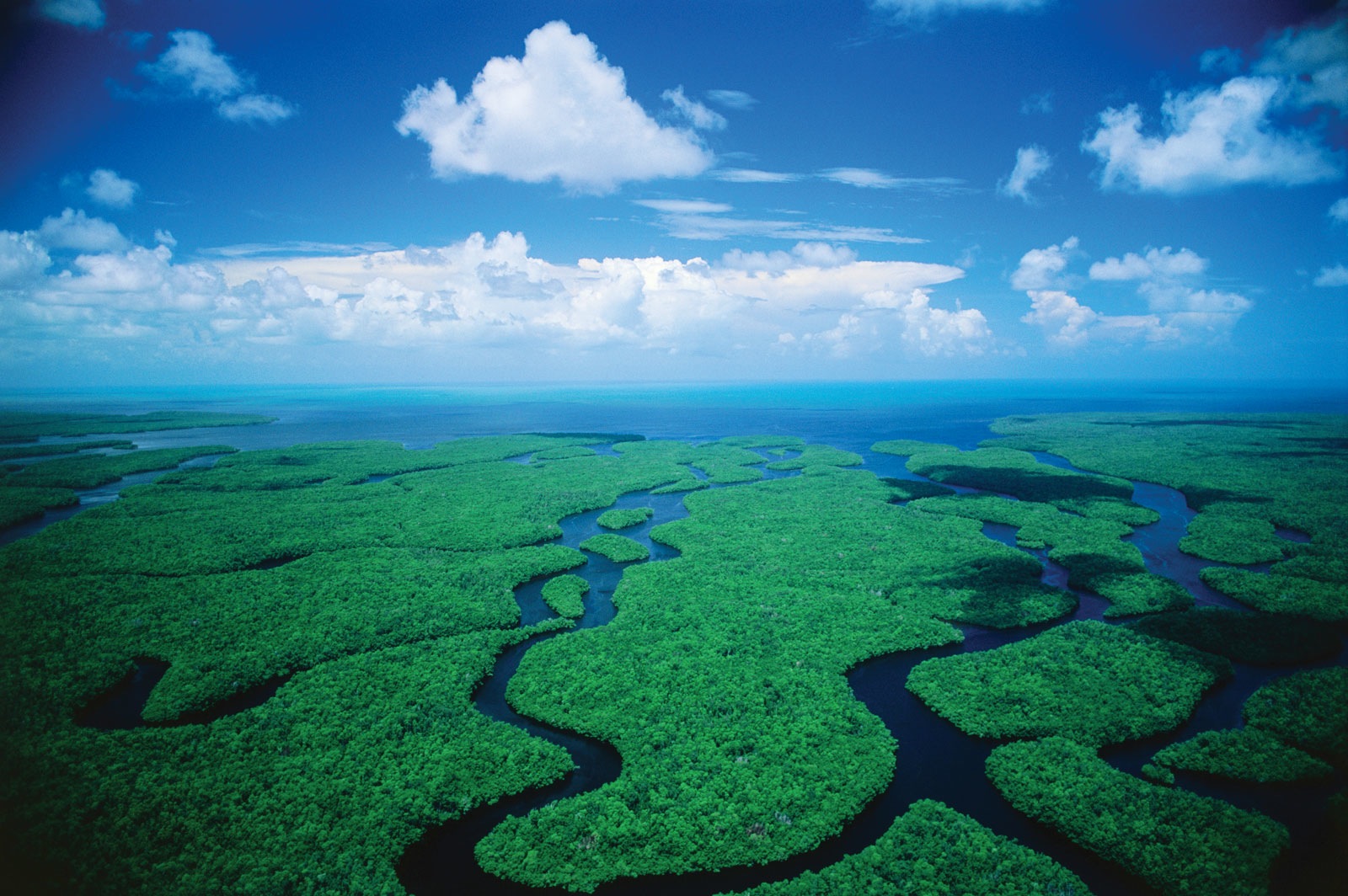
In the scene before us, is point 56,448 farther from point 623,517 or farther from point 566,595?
point 566,595

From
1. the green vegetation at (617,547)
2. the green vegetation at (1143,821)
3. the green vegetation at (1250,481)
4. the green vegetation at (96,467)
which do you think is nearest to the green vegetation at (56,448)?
the green vegetation at (96,467)

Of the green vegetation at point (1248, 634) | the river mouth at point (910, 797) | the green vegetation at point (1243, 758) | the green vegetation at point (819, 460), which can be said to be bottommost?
the river mouth at point (910, 797)

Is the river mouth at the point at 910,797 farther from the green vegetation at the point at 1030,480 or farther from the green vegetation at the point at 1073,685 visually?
the green vegetation at the point at 1030,480

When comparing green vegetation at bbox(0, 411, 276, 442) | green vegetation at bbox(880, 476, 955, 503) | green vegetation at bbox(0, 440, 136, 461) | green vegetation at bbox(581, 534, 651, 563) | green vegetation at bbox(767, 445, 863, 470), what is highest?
green vegetation at bbox(0, 411, 276, 442)

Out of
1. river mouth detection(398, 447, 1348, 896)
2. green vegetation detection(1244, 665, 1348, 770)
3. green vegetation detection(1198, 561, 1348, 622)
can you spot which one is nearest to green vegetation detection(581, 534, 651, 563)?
river mouth detection(398, 447, 1348, 896)

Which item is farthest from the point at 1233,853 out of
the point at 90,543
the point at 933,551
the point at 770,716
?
the point at 90,543

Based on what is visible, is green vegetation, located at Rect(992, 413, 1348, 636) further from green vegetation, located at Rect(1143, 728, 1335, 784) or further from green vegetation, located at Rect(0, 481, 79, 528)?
green vegetation, located at Rect(0, 481, 79, 528)
